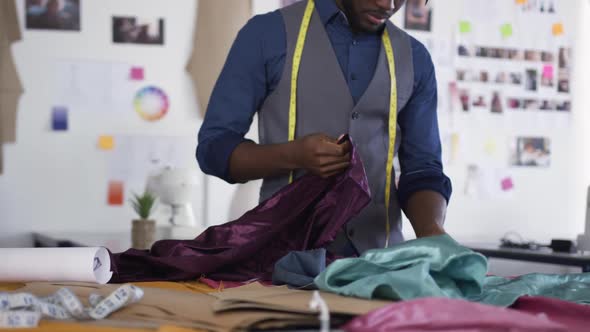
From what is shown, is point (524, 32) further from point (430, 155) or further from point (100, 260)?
point (100, 260)

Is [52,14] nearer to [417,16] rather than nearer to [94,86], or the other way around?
[94,86]

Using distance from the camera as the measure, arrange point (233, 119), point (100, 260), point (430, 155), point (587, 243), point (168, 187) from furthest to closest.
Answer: point (168, 187) → point (587, 243) → point (430, 155) → point (233, 119) → point (100, 260)

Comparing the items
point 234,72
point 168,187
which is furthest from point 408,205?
point 168,187

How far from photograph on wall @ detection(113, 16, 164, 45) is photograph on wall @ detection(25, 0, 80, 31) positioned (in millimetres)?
195

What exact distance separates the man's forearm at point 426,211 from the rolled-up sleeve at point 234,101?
1.35ft

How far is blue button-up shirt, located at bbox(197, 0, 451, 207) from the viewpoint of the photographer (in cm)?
201

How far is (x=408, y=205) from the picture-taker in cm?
206

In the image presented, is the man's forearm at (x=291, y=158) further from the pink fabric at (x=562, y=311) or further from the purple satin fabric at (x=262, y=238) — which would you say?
the pink fabric at (x=562, y=311)

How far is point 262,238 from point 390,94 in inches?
23.4

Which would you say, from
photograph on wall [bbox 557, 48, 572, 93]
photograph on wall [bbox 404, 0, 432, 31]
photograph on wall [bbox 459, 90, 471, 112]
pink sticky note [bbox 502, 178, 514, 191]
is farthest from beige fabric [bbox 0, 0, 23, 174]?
photograph on wall [bbox 557, 48, 572, 93]

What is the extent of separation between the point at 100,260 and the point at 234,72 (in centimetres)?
67

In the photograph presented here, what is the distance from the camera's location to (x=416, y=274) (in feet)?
3.84

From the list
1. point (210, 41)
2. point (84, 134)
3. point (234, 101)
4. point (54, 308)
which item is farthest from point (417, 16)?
point (54, 308)

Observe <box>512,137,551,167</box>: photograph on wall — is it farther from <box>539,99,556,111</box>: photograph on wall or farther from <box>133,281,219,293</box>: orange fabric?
<box>133,281,219,293</box>: orange fabric
